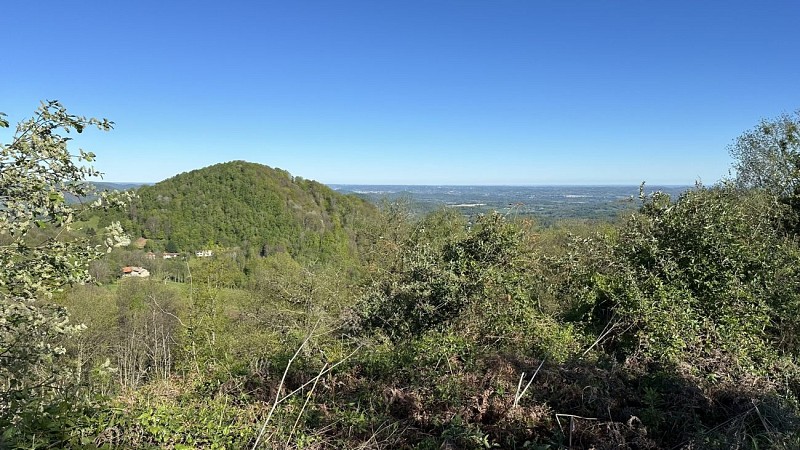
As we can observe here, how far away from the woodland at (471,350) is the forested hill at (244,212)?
4422 cm

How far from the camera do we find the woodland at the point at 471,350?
160 inches

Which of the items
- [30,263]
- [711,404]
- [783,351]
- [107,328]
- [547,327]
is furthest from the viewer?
[107,328]

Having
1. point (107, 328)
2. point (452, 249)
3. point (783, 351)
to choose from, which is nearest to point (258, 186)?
point (107, 328)

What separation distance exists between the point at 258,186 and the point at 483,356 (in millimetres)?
81511

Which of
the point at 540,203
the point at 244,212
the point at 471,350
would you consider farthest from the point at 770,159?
the point at 244,212

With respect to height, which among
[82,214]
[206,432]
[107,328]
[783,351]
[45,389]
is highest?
[82,214]

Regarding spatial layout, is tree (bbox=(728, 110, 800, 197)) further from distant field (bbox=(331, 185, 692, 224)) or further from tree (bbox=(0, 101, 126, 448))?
tree (bbox=(0, 101, 126, 448))

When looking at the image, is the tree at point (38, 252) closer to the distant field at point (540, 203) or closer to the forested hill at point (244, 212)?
the distant field at point (540, 203)

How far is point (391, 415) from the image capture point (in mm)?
5043

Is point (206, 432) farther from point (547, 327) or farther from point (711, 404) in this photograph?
point (547, 327)

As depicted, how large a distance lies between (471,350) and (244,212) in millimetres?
74533

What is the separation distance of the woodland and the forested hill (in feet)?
145

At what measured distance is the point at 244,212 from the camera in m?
74.8

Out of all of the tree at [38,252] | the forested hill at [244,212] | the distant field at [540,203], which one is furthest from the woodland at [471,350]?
the forested hill at [244,212]
